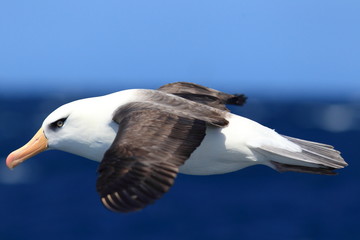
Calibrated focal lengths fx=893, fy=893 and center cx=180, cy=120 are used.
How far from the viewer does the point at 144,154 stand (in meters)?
7.96

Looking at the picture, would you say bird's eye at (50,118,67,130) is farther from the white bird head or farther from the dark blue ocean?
the dark blue ocean

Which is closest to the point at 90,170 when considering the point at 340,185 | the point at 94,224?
the point at 94,224

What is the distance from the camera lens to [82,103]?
941 cm

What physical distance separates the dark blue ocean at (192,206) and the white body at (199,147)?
2803 cm

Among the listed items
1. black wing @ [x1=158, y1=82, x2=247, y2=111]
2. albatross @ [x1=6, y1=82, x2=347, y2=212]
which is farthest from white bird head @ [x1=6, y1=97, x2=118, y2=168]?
black wing @ [x1=158, y1=82, x2=247, y2=111]

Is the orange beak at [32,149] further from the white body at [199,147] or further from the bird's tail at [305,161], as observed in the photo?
the bird's tail at [305,161]

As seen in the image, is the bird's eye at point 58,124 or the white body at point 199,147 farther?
the bird's eye at point 58,124

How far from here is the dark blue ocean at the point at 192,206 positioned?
126ft

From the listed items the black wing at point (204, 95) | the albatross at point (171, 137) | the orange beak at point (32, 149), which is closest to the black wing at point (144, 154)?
the albatross at point (171, 137)

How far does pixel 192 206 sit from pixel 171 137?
111ft

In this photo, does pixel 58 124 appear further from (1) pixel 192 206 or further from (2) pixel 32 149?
(1) pixel 192 206

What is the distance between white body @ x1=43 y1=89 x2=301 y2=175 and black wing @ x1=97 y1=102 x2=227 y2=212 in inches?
10.2

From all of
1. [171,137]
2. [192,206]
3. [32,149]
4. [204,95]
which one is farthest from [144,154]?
[192,206]

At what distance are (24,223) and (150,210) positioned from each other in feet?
18.6
